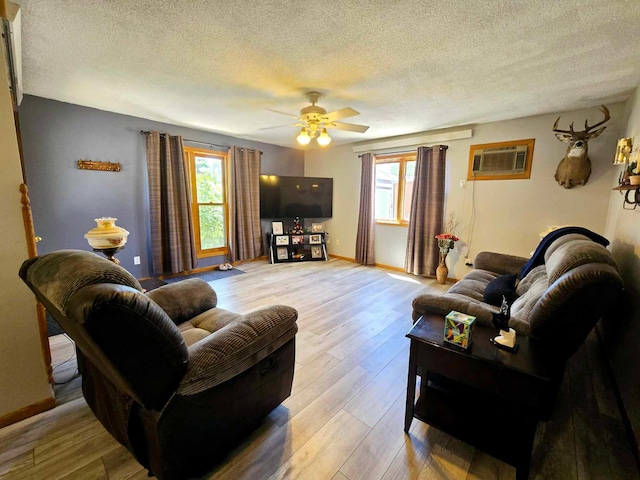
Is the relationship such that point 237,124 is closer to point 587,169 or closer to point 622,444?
point 587,169

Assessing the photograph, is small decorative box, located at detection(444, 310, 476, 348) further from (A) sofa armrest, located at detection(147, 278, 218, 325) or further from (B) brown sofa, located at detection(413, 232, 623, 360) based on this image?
(A) sofa armrest, located at detection(147, 278, 218, 325)

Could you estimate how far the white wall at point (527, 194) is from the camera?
3.04m

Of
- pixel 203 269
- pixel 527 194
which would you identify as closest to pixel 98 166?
pixel 203 269

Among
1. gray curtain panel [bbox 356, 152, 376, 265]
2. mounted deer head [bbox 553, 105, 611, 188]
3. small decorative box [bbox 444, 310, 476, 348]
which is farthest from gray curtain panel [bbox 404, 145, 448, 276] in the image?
small decorative box [bbox 444, 310, 476, 348]

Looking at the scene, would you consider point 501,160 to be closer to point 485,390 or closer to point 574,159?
point 574,159

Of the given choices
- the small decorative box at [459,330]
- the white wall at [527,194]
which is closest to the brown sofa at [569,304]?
the small decorative box at [459,330]

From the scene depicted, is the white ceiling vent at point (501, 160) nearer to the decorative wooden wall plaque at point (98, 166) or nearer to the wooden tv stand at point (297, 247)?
the wooden tv stand at point (297, 247)

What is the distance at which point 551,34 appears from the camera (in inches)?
68.2

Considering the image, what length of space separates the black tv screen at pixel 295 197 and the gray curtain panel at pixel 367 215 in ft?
2.76

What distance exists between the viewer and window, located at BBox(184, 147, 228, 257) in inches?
176

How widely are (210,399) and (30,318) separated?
128cm

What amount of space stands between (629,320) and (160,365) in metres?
2.66

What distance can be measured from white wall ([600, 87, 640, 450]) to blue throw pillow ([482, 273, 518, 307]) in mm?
613

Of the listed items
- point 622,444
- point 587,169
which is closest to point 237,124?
point 587,169
